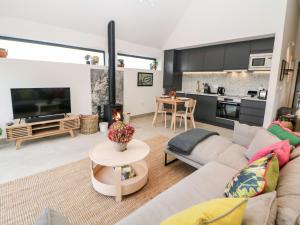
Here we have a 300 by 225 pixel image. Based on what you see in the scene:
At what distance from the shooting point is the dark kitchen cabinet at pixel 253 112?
381cm

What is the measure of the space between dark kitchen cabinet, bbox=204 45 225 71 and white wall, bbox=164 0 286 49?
36 cm

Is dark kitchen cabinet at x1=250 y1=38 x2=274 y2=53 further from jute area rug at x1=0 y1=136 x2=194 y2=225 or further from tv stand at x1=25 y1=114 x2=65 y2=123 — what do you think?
tv stand at x1=25 y1=114 x2=65 y2=123

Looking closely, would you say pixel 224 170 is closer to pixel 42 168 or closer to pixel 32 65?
pixel 42 168

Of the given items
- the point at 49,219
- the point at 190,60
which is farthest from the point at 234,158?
the point at 190,60

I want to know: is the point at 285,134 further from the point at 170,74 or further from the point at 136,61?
the point at 136,61

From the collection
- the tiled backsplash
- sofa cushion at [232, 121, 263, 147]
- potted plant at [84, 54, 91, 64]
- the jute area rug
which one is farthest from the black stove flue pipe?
sofa cushion at [232, 121, 263, 147]

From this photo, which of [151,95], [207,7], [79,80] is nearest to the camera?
[79,80]

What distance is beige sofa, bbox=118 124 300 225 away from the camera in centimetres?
74

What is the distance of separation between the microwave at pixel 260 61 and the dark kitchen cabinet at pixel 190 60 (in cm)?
139

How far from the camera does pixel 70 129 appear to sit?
3580 millimetres

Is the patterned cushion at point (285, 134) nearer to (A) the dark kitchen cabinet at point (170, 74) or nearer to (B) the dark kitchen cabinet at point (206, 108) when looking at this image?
(B) the dark kitchen cabinet at point (206, 108)

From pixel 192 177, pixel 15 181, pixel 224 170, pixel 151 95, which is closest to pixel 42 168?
pixel 15 181

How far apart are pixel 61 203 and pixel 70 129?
6.82 feet

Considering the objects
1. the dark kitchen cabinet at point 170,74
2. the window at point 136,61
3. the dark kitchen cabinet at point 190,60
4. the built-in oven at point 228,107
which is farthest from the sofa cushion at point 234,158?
the window at point 136,61
